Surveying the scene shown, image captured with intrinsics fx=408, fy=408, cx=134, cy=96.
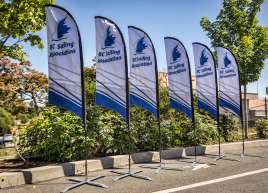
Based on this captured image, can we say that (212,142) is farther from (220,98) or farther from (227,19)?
(227,19)

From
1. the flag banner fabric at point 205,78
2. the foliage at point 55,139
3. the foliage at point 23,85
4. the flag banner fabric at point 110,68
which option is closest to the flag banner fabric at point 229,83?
the flag banner fabric at point 205,78

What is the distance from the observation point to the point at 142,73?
35.5ft

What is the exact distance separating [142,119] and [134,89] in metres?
2.91

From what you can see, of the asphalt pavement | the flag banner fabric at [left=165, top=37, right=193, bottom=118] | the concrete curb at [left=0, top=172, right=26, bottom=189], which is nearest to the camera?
the asphalt pavement

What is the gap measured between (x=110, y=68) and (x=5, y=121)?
1115 inches

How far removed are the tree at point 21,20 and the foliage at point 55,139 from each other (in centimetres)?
278

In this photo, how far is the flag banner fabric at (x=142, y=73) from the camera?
10.8m

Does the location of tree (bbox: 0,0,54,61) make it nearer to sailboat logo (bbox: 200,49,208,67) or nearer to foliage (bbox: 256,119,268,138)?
sailboat logo (bbox: 200,49,208,67)

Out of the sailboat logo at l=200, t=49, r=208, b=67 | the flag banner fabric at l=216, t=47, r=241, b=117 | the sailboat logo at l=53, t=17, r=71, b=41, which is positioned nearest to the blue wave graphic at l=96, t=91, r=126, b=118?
the sailboat logo at l=53, t=17, r=71, b=41

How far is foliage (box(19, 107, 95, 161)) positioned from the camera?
10.8 m

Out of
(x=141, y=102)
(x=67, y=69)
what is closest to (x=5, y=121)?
(x=141, y=102)

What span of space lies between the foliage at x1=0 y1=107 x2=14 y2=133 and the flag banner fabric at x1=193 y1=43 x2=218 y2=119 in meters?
25.0

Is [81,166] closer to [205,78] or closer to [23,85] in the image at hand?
[205,78]

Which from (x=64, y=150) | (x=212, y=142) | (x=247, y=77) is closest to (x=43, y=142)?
(x=64, y=150)
